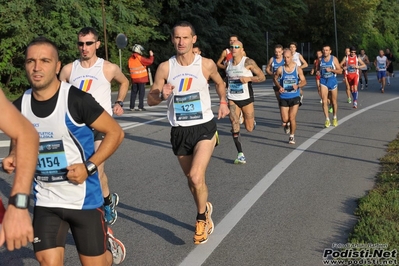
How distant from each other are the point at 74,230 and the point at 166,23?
41847 millimetres

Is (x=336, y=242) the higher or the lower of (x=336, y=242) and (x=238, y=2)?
the lower

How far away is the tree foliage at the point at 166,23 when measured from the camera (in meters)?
33.0

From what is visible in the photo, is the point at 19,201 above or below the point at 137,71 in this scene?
above

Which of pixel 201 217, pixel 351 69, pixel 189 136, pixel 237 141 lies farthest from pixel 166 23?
pixel 201 217

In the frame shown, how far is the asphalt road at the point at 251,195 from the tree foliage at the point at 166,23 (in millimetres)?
18988

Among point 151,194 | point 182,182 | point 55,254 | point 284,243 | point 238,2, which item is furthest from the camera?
point 238,2

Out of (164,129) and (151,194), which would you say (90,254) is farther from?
(164,129)

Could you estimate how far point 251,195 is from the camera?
8.30m

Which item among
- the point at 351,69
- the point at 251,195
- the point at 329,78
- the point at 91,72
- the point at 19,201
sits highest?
the point at 91,72

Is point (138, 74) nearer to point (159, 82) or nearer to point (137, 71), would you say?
point (137, 71)

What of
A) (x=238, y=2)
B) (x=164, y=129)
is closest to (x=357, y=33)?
(x=238, y=2)

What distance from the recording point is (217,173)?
1001cm

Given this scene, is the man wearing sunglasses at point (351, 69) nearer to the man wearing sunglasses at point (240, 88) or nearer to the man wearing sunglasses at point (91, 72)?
the man wearing sunglasses at point (240, 88)

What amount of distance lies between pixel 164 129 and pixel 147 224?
881 centimetres
